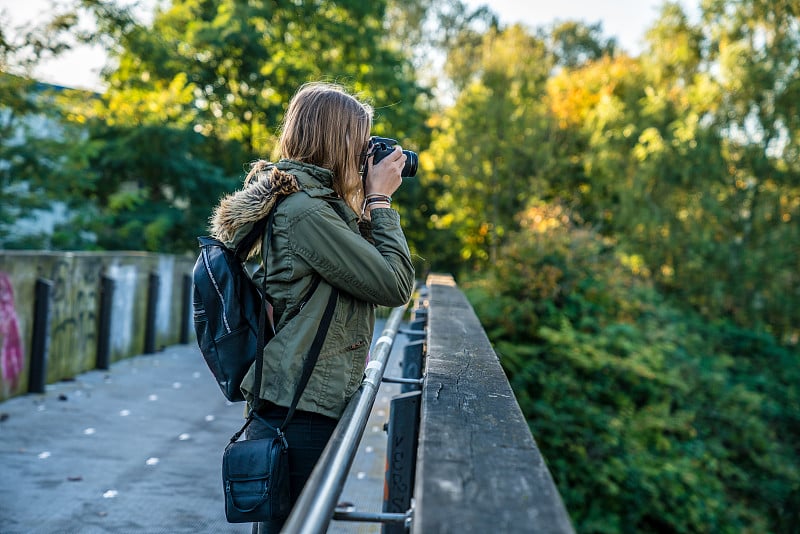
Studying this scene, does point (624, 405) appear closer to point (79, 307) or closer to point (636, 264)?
point (79, 307)

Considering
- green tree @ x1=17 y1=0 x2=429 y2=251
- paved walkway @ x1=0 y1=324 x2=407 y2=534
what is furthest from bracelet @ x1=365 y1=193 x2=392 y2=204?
green tree @ x1=17 y1=0 x2=429 y2=251

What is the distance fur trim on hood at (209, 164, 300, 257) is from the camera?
247 centimetres

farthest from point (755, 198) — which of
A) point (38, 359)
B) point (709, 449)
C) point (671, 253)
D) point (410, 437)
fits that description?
point (410, 437)

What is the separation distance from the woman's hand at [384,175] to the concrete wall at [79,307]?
20.8ft

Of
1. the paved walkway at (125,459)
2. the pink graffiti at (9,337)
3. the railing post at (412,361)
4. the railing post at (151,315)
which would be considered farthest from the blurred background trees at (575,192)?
the pink graffiti at (9,337)

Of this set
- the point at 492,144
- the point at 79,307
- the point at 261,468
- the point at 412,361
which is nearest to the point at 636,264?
the point at 492,144

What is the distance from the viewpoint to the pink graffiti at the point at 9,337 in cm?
809

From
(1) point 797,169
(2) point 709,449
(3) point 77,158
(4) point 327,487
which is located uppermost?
(1) point 797,169

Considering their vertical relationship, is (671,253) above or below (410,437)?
above

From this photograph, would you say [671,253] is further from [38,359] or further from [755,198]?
[38,359]

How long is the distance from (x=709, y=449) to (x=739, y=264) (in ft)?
39.8

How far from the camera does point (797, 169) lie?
75.1ft

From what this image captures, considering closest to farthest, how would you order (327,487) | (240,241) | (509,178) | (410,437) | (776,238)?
(327,487) < (240,241) < (410,437) < (776,238) < (509,178)

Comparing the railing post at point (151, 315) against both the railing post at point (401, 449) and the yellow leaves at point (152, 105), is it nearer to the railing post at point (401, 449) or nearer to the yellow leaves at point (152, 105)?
the railing post at point (401, 449)
